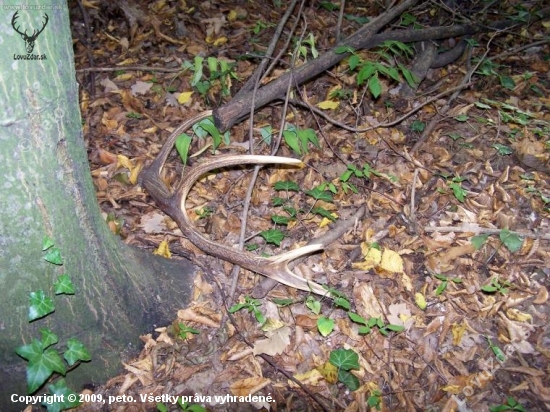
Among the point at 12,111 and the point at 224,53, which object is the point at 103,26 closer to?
the point at 224,53

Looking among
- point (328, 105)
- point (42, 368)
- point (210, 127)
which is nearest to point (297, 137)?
point (210, 127)

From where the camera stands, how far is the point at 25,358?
2.07 m

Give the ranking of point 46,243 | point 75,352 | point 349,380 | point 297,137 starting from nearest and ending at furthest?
point 46,243 → point 75,352 → point 349,380 → point 297,137

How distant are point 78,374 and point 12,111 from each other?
54.3 inches

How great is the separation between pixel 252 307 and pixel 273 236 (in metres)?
0.49

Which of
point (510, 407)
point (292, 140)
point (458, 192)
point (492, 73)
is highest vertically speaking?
point (292, 140)

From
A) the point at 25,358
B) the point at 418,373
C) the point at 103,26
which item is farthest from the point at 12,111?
the point at 103,26

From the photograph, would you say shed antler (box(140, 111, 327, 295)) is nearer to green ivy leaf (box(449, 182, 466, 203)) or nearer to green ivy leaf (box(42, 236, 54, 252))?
green ivy leaf (box(42, 236, 54, 252))

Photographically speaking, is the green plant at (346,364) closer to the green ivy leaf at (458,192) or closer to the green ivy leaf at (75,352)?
the green ivy leaf at (75,352)

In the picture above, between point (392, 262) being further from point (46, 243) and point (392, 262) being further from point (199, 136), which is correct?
point (46, 243)

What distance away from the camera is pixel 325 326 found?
2.49 meters

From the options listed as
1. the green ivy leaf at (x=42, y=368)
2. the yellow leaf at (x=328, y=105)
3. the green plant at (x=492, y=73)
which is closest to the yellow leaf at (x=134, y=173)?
the green ivy leaf at (x=42, y=368)

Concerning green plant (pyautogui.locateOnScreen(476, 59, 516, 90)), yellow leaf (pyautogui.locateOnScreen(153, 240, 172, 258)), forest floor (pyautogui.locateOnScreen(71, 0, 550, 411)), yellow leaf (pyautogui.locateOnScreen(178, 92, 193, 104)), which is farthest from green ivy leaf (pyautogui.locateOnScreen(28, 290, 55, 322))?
green plant (pyautogui.locateOnScreen(476, 59, 516, 90))

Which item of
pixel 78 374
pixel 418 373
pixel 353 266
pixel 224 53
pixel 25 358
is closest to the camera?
pixel 25 358
